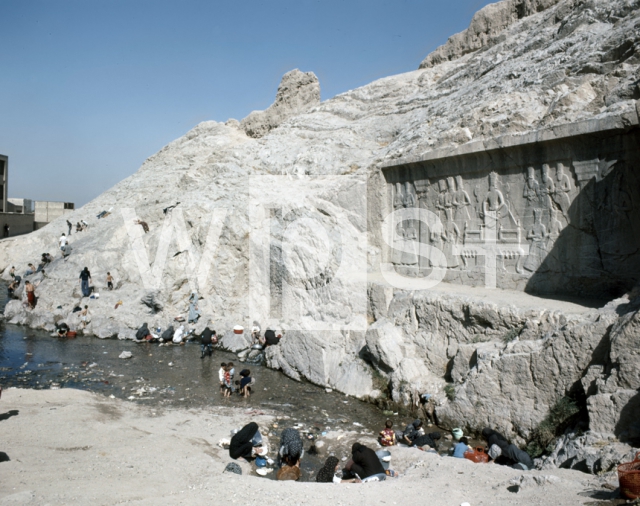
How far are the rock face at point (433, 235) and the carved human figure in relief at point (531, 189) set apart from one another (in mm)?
30

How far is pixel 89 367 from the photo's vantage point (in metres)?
12.1

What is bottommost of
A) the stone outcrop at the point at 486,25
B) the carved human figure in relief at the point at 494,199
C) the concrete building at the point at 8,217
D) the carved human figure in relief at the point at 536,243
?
the carved human figure in relief at the point at 536,243

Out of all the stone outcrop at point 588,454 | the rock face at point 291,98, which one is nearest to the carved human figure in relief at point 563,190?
the stone outcrop at point 588,454

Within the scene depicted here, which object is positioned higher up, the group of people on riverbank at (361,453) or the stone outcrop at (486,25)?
the stone outcrop at (486,25)

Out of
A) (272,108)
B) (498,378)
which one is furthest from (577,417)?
(272,108)

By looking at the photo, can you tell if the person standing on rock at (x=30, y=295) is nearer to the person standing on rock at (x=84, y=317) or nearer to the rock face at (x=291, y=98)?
the person standing on rock at (x=84, y=317)

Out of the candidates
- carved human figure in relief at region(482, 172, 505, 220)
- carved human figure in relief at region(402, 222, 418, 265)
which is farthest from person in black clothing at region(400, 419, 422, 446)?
carved human figure in relief at region(402, 222, 418, 265)

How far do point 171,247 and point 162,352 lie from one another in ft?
13.3

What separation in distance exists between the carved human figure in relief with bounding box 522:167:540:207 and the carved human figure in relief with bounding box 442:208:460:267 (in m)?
1.83

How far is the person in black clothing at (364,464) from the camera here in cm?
656

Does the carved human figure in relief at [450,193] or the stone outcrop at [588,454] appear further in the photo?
the carved human figure in relief at [450,193]

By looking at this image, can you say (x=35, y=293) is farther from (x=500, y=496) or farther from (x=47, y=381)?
(x=500, y=496)

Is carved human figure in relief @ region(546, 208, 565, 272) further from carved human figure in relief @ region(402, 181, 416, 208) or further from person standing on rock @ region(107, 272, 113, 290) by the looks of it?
person standing on rock @ region(107, 272, 113, 290)

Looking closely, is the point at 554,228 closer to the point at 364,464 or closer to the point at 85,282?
the point at 364,464
